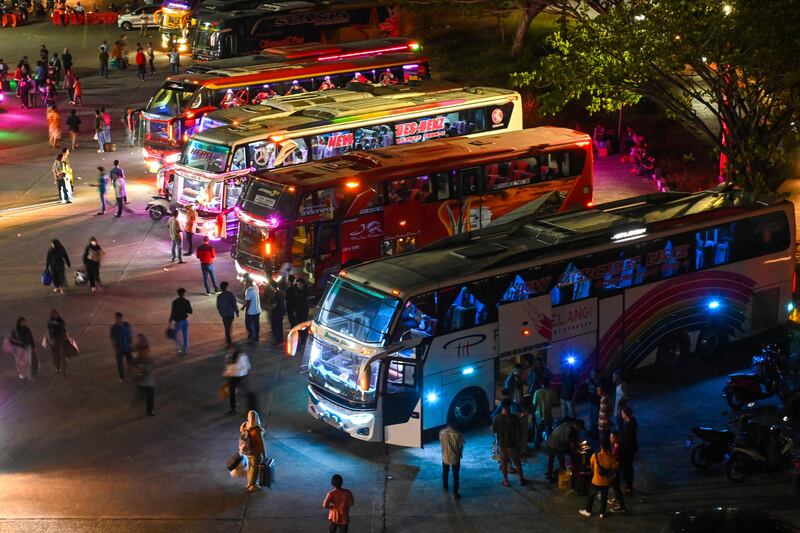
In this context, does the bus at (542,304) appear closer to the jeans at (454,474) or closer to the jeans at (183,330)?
the jeans at (454,474)

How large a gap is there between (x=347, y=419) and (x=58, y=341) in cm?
622

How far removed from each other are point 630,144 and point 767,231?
16307 mm

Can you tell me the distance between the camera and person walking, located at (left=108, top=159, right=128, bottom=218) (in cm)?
3022

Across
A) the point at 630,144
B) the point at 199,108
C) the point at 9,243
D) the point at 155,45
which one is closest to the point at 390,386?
the point at 9,243

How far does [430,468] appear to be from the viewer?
56.9 ft

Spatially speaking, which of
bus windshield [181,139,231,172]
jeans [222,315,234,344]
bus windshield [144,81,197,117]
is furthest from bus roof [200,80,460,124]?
jeans [222,315,234,344]

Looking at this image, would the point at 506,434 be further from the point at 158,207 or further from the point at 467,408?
the point at 158,207

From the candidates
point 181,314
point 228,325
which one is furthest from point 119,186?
point 181,314

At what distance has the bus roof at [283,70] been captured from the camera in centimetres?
3456

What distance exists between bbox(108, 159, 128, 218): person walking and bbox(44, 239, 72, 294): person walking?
5511 millimetres

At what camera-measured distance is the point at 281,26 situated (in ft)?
156

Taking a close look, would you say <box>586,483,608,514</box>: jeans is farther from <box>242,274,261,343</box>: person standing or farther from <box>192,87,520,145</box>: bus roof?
<box>192,87,520,145</box>: bus roof

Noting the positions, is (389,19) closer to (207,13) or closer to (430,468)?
(207,13)

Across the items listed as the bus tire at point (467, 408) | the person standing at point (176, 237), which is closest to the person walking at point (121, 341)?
the bus tire at point (467, 408)
